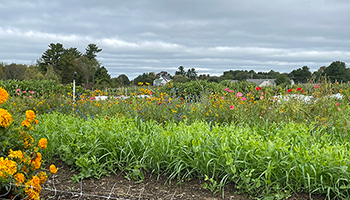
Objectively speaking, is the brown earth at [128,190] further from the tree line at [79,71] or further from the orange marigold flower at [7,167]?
the tree line at [79,71]

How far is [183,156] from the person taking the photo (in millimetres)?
2773

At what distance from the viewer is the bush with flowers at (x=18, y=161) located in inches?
86.4

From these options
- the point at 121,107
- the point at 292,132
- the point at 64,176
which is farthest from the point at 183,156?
the point at 121,107

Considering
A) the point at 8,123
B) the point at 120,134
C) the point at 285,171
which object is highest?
the point at 8,123

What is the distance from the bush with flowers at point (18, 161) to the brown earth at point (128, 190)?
24 cm

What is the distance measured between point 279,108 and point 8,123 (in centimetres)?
402

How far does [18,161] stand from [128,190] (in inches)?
37.1

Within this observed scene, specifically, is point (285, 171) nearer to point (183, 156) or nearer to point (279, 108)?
point (183, 156)

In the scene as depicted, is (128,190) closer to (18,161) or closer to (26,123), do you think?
(18,161)

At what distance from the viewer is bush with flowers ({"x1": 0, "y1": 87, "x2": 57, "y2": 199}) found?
2193 mm

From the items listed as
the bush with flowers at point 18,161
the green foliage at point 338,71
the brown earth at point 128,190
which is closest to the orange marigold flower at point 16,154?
the bush with flowers at point 18,161

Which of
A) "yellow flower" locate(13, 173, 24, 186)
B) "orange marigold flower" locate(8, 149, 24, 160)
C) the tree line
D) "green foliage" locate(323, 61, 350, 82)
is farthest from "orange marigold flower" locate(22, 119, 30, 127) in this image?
"green foliage" locate(323, 61, 350, 82)

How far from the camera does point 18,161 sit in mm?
2291

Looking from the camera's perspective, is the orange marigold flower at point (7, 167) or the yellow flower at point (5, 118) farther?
the yellow flower at point (5, 118)
